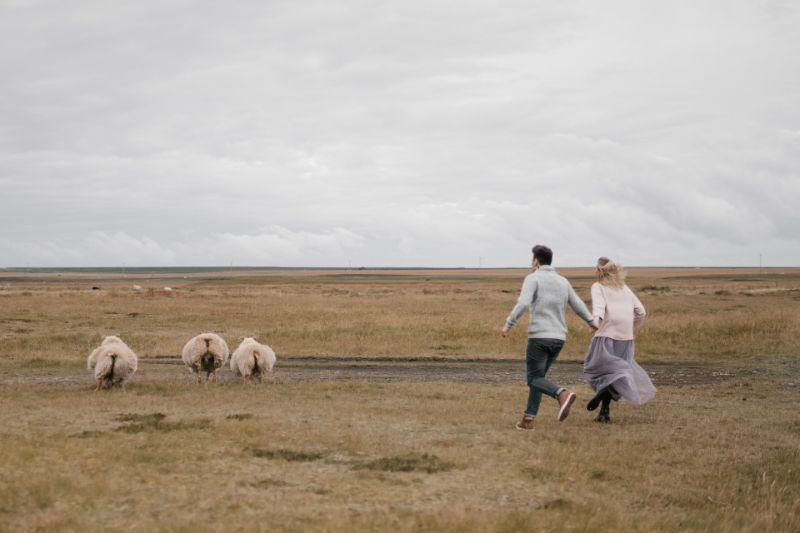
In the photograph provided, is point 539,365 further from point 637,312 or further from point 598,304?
point 637,312

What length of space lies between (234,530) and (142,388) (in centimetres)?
1052

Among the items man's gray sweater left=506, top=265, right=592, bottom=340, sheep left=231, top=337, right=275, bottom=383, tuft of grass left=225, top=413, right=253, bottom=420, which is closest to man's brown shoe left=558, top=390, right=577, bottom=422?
man's gray sweater left=506, top=265, right=592, bottom=340

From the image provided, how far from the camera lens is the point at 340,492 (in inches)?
301

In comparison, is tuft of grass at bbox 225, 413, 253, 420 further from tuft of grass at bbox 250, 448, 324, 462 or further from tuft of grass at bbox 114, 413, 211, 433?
tuft of grass at bbox 250, 448, 324, 462

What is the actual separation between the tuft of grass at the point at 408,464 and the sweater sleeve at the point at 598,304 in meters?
4.00

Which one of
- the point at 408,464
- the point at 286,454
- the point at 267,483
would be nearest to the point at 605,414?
the point at 408,464

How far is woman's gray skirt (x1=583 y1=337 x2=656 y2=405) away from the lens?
1172cm

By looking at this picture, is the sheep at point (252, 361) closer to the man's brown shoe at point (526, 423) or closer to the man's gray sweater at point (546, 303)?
the man's brown shoe at point (526, 423)

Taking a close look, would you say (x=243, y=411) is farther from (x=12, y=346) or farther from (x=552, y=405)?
(x=12, y=346)

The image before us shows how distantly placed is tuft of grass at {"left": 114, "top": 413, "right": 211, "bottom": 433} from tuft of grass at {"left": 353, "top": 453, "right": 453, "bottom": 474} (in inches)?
133

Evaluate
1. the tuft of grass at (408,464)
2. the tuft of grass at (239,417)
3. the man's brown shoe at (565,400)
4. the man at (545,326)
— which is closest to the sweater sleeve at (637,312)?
the man at (545,326)

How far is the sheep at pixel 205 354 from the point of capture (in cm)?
1741

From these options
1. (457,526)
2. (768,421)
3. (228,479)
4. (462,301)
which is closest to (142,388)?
(228,479)

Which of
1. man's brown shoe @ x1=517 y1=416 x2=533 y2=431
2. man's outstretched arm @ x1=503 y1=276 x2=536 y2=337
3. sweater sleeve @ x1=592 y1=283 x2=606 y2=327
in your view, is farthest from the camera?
sweater sleeve @ x1=592 y1=283 x2=606 y2=327
